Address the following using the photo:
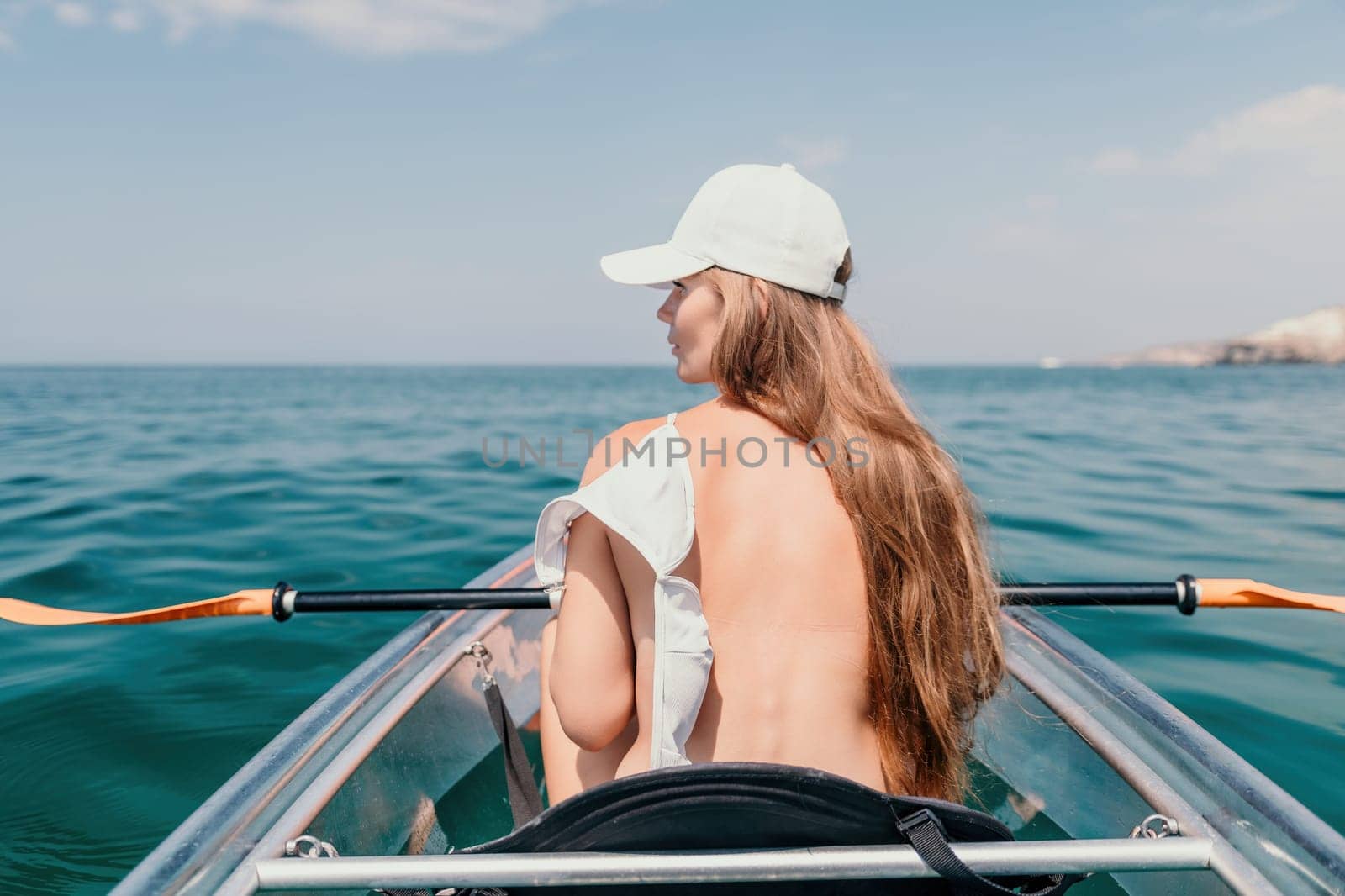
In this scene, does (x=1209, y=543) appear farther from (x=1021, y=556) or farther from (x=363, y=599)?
(x=363, y=599)

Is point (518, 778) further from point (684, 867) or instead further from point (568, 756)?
point (684, 867)

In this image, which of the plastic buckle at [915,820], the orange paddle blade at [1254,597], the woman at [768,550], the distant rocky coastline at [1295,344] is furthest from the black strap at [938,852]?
the distant rocky coastline at [1295,344]

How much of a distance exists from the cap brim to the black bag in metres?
0.97

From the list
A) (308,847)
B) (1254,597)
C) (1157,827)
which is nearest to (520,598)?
(308,847)

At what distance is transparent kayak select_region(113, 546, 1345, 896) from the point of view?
4.00 feet

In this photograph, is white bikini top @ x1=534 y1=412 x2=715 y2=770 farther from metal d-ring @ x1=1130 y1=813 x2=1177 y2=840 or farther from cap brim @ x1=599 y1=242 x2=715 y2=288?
metal d-ring @ x1=1130 y1=813 x2=1177 y2=840

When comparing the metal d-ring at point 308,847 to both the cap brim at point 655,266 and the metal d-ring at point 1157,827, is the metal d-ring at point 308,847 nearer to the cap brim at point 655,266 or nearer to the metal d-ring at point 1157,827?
the cap brim at point 655,266

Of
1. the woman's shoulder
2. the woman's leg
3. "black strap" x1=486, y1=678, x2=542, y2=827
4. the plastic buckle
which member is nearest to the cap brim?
the woman's shoulder

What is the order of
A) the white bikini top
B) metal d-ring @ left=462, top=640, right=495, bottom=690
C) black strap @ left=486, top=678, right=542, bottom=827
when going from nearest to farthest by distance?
1. the white bikini top
2. black strap @ left=486, top=678, right=542, bottom=827
3. metal d-ring @ left=462, top=640, right=495, bottom=690

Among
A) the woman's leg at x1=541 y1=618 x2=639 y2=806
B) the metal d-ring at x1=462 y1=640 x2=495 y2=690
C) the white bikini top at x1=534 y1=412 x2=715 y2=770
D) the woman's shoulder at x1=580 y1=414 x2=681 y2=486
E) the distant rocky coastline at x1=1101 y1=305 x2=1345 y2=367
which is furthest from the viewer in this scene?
the distant rocky coastline at x1=1101 y1=305 x2=1345 y2=367

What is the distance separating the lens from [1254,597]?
7.76ft

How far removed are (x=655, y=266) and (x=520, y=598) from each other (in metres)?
1.18

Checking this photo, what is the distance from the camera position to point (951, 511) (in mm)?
1612

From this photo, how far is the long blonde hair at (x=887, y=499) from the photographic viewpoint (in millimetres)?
1494
